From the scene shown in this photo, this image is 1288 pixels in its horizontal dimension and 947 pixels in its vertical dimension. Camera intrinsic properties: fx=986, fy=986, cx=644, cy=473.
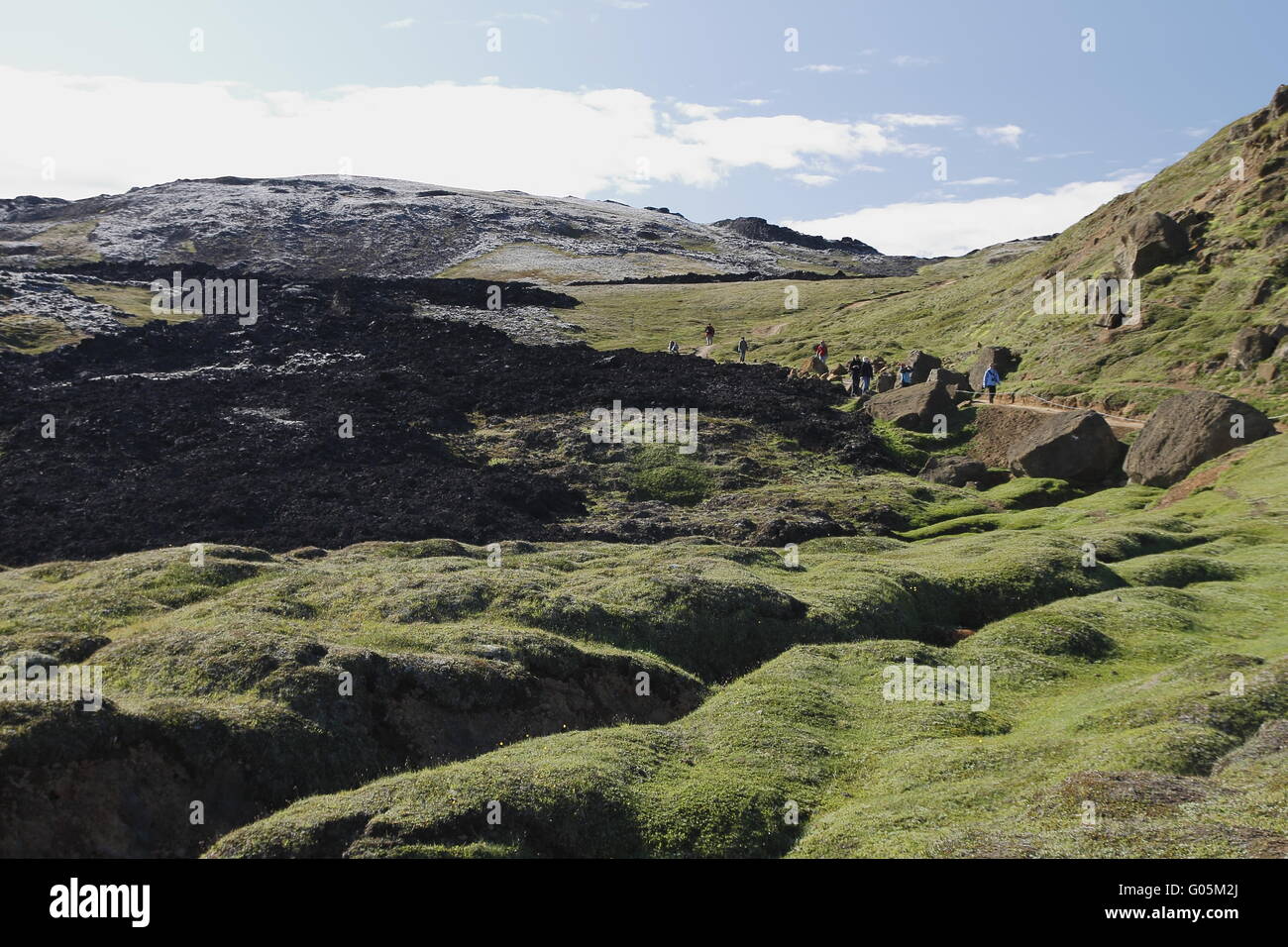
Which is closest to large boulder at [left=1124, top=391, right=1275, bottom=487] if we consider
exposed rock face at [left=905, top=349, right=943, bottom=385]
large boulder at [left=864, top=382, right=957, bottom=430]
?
large boulder at [left=864, top=382, right=957, bottom=430]

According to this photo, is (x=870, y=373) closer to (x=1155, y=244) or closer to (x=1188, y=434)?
(x=1155, y=244)

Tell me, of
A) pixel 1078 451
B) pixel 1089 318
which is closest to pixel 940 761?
pixel 1078 451

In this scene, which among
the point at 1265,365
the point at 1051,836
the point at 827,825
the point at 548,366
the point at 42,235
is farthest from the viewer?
the point at 42,235

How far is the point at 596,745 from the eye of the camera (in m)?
24.6

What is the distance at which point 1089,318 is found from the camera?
269 feet

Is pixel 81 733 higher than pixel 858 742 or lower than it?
higher

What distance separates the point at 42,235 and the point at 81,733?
20355cm

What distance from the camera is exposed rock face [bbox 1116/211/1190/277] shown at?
80.7 metres

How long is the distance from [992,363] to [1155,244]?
632 inches

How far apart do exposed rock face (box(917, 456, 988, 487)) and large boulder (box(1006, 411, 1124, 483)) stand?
158 inches

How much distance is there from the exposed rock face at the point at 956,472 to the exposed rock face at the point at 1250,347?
18.1 meters

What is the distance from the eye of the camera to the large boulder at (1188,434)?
180 ft

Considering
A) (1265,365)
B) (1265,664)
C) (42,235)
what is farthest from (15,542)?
(42,235)
